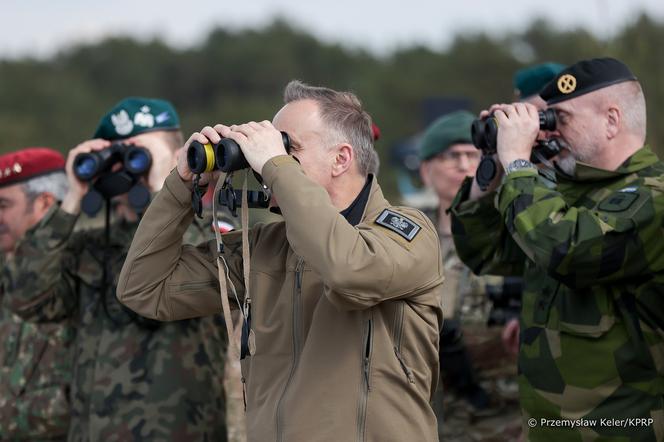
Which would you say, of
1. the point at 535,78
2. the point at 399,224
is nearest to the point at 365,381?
the point at 399,224

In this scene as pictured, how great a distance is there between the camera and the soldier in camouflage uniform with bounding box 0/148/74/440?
429 cm

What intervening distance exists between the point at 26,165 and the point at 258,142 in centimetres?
215

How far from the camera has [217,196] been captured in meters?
3.04

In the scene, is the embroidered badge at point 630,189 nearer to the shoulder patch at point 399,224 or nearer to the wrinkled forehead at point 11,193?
the shoulder patch at point 399,224

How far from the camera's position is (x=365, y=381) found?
2758 mm

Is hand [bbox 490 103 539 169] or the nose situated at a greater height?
hand [bbox 490 103 539 169]

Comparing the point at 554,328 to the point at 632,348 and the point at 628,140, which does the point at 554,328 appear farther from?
the point at 628,140

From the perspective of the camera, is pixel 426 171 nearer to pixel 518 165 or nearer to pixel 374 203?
pixel 518 165

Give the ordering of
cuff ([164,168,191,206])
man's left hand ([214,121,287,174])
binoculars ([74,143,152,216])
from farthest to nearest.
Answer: binoculars ([74,143,152,216])
cuff ([164,168,191,206])
man's left hand ([214,121,287,174])

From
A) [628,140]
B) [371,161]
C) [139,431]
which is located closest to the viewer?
[371,161]

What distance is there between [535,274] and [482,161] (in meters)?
0.50

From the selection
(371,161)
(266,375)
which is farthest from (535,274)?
(266,375)

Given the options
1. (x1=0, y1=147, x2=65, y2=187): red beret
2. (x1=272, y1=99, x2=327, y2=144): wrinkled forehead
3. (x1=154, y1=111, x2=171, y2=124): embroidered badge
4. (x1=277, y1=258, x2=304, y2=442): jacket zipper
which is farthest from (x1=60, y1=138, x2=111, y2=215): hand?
(x1=277, y1=258, x2=304, y2=442): jacket zipper

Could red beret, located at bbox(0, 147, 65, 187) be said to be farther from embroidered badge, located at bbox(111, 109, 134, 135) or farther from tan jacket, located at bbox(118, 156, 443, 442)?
tan jacket, located at bbox(118, 156, 443, 442)
